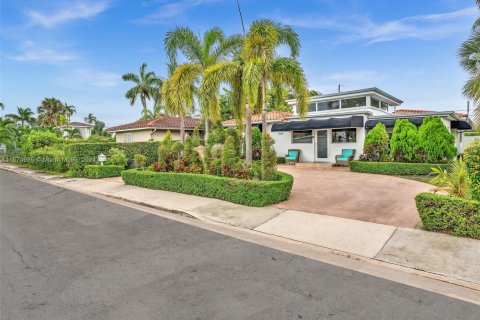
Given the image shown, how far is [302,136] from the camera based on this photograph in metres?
20.0

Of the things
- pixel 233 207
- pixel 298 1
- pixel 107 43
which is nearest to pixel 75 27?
pixel 107 43

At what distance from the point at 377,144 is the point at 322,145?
13.7ft

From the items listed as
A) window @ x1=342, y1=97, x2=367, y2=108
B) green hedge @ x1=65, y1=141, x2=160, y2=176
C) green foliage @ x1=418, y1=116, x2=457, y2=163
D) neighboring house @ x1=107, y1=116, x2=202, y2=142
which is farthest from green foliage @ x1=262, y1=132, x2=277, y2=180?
neighboring house @ x1=107, y1=116, x2=202, y2=142

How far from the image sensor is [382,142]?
50.3 ft

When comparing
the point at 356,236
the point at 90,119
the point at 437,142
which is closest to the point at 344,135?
the point at 437,142

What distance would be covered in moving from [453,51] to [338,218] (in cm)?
1578

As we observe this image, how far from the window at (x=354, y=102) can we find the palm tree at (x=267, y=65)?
8.67 m

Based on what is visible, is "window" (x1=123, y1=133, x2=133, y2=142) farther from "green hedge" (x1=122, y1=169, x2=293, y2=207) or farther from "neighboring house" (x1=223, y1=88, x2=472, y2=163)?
"green hedge" (x1=122, y1=169, x2=293, y2=207)

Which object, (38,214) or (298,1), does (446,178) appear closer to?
(298,1)

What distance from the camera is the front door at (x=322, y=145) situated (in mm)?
18938

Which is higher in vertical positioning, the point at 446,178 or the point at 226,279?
the point at 446,178

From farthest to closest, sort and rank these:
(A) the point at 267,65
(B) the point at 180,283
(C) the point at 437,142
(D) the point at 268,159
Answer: (C) the point at 437,142, (A) the point at 267,65, (D) the point at 268,159, (B) the point at 180,283

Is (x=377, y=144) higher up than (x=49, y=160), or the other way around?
(x=377, y=144)

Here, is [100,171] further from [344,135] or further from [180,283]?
[344,135]
